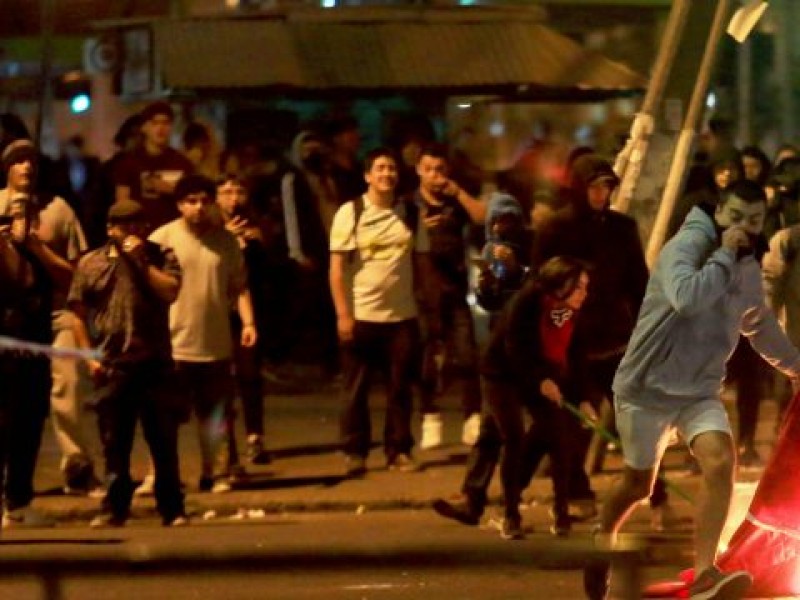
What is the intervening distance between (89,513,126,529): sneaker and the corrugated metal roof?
222 inches

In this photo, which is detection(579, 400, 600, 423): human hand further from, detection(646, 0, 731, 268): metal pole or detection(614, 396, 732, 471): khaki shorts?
detection(614, 396, 732, 471): khaki shorts

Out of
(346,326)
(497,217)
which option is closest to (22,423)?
(346,326)

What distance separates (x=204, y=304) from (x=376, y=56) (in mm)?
5398

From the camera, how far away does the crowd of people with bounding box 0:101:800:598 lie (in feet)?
29.1

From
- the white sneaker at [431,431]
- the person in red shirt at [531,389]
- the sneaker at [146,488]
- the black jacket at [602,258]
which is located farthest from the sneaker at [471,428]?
the black jacket at [602,258]

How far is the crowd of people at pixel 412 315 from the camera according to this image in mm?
8867

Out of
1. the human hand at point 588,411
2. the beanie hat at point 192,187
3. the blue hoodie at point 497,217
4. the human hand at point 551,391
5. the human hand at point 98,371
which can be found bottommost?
the human hand at point 588,411

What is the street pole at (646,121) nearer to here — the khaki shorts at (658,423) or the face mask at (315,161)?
the face mask at (315,161)

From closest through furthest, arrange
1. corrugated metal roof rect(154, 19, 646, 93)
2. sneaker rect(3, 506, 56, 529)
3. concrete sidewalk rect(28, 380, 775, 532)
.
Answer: sneaker rect(3, 506, 56, 529)
concrete sidewalk rect(28, 380, 775, 532)
corrugated metal roof rect(154, 19, 646, 93)

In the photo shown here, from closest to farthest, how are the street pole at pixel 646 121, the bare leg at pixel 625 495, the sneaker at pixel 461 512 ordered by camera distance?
the bare leg at pixel 625 495 → the sneaker at pixel 461 512 → the street pole at pixel 646 121

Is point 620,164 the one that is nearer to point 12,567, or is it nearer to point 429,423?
point 429,423

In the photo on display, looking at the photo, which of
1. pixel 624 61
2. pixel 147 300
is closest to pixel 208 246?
pixel 147 300

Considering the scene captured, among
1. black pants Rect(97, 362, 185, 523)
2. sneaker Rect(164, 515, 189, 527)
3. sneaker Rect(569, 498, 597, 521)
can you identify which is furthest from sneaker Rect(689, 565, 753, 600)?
sneaker Rect(164, 515, 189, 527)

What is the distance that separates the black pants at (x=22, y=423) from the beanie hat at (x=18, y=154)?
1.04 meters
